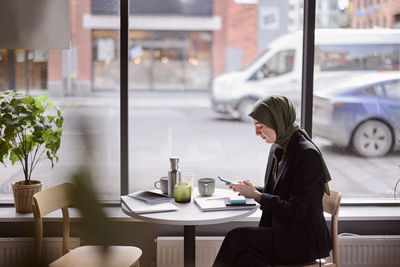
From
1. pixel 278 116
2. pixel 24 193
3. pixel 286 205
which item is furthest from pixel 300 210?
pixel 24 193

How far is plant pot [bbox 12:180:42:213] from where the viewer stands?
3.12 meters

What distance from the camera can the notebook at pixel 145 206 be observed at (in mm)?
2461

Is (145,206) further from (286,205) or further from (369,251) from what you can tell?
(369,251)

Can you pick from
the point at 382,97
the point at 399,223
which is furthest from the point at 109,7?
the point at 399,223

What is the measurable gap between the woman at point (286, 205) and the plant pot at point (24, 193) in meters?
1.37

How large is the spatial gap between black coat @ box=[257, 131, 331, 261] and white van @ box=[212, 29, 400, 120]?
42.0 inches

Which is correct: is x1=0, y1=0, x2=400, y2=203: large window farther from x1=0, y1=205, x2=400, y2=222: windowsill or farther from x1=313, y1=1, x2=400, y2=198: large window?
x1=0, y1=205, x2=400, y2=222: windowsill

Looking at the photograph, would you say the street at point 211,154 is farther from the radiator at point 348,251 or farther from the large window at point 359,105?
the radiator at point 348,251

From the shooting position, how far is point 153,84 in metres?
3.33

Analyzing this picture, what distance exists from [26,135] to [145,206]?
1005 millimetres

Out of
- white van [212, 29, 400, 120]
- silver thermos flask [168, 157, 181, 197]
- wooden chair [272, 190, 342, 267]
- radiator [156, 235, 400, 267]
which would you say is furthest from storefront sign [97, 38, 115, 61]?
wooden chair [272, 190, 342, 267]

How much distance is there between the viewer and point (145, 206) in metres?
2.55

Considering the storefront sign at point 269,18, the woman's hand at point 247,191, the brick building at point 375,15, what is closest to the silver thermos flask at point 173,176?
the woman's hand at point 247,191

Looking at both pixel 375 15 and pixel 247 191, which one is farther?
pixel 375 15
